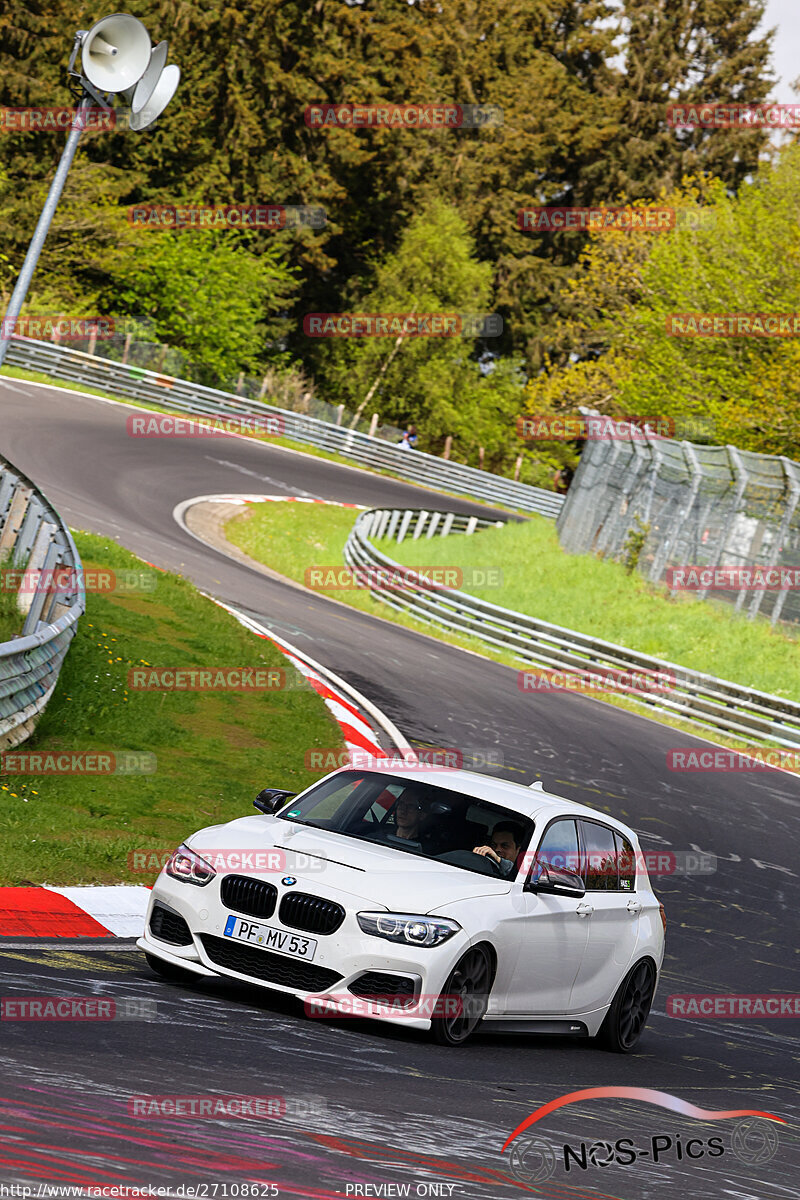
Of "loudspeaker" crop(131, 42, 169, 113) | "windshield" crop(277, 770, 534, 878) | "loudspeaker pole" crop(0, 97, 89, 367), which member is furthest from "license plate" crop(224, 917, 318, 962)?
"loudspeaker" crop(131, 42, 169, 113)

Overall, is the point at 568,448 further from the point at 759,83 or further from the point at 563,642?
the point at 563,642

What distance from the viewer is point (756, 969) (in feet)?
38.1

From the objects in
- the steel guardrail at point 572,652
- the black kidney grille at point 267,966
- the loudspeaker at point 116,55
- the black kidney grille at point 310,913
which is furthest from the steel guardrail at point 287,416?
the black kidney grille at point 310,913

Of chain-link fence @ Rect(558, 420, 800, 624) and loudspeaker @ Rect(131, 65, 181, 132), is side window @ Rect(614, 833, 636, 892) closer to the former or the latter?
loudspeaker @ Rect(131, 65, 181, 132)

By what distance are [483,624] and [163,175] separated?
4244cm

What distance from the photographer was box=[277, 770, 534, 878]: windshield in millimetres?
7957

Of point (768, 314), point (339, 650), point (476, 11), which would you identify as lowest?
point (339, 650)

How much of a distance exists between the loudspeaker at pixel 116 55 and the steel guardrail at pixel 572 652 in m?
Answer: 16.6

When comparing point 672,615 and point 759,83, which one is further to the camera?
point 759,83

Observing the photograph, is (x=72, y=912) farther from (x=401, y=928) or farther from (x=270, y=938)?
(x=401, y=928)

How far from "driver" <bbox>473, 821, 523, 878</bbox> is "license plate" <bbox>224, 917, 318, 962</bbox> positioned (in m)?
1.32

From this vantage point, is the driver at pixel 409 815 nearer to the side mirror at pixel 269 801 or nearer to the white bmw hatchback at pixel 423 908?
the white bmw hatchback at pixel 423 908

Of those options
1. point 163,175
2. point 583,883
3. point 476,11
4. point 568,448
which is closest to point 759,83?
point 476,11

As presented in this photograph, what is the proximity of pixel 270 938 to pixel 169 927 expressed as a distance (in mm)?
645
